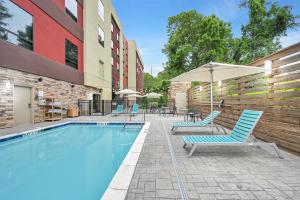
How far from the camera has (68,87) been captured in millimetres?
13766

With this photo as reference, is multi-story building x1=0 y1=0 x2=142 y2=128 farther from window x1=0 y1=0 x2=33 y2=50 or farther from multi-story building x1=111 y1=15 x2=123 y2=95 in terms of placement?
multi-story building x1=111 y1=15 x2=123 y2=95

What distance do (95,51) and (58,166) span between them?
15.5 metres

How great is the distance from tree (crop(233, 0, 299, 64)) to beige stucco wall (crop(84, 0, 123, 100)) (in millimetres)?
15448

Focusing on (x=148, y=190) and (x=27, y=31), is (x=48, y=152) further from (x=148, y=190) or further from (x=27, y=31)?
(x=27, y=31)

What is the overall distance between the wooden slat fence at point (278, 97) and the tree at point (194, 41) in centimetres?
1612

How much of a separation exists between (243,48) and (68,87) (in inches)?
739

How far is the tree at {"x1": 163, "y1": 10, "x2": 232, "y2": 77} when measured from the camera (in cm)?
2133

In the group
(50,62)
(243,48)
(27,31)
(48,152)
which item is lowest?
(48,152)

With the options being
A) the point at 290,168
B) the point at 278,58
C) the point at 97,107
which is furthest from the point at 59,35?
the point at 290,168

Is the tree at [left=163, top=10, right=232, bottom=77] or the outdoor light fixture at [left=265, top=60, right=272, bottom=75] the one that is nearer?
the outdoor light fixture at [left=265, top=60, right=272, bottom=75]

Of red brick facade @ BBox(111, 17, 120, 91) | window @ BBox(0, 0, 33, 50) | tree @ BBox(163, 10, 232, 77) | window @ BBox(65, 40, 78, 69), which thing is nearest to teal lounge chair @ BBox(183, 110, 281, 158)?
window @ BBox(0, 0, 33, 50)

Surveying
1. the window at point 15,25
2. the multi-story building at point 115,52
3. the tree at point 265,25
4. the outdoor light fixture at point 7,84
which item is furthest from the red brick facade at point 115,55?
the outdoor light fixture at point 7,84

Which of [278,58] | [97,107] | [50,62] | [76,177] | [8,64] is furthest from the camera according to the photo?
[97,107]

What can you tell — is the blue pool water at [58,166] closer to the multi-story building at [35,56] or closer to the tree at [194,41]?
the multi-story building at [35,56]
